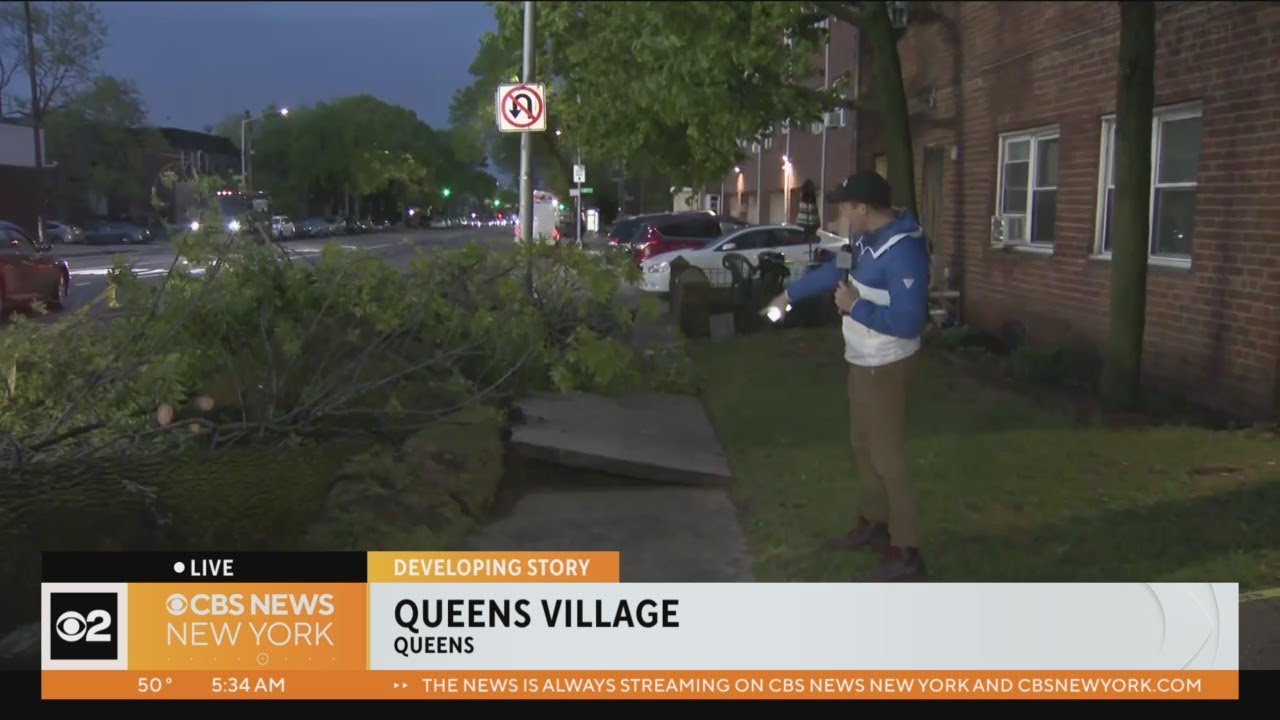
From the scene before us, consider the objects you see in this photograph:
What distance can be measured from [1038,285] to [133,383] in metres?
9.12

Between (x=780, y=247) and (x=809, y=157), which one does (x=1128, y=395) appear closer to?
(x=780, y=247)

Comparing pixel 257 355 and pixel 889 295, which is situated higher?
pixel 889 295

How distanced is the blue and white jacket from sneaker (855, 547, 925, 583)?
0.84 metres

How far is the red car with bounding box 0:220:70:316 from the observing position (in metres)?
16.6

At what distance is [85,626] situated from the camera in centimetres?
413

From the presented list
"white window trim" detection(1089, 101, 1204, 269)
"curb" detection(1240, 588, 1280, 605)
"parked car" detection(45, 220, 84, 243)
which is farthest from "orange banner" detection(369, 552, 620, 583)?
"parked car" detection(45, 220, 84, 243)

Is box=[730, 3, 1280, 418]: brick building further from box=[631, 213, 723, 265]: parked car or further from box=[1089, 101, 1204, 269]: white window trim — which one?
box=[631, 213, 723, 265]: parked car

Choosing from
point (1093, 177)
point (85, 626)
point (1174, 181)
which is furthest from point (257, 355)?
point (1093, 177)

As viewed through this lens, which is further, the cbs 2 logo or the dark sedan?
the dark sedan

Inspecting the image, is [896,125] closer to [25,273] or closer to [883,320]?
[883,320]

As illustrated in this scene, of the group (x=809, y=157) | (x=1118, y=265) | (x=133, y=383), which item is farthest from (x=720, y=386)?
(x=809, y=157)

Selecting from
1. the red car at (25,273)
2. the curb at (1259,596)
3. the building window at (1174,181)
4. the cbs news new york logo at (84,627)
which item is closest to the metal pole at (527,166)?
the cbs news new york logo at (84,627)

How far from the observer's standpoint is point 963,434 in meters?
8.02

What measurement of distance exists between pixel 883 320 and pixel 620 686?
1.84 meters
